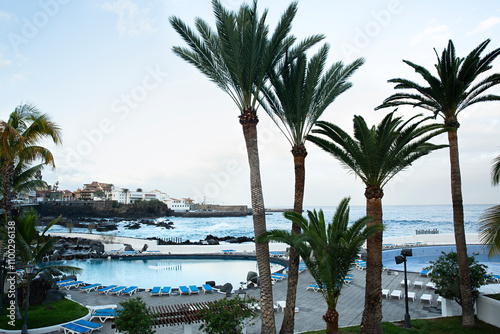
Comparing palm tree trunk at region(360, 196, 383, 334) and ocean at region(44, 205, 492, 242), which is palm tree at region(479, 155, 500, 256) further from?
ocean at region(44, 205, 492, 242)

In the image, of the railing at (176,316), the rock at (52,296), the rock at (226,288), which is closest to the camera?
the railing at (176,316)

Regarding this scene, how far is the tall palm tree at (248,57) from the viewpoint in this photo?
7.56 meters

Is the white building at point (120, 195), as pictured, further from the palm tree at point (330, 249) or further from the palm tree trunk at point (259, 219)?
the palm tree at point (330, 249)

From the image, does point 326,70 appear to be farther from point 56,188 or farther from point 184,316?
point 56,188

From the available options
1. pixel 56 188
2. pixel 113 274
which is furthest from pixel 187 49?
pixel 56 188

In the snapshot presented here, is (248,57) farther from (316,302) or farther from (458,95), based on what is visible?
(316,302)

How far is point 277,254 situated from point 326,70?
16.9m

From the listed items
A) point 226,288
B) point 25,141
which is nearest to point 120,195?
point 226,288

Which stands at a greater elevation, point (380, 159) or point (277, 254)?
point (380, 159)

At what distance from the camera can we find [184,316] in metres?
7.40

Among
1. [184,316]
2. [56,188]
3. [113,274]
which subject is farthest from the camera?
[56,188]

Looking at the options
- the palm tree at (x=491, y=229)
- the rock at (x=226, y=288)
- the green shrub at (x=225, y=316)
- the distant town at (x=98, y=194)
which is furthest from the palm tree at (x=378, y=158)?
the distant town at (x=98, y=194)

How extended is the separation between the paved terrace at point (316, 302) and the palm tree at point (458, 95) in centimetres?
260

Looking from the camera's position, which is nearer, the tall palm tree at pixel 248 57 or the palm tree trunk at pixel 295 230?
the tall palm tree at pixel 248 57
